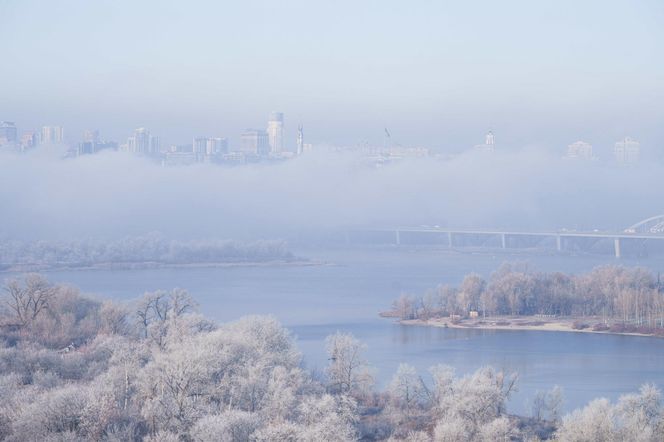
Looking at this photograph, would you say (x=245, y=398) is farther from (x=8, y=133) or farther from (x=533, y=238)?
(x=8, y=133)

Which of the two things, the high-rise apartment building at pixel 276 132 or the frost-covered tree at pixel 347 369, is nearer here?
the frost-covered tree at pixel 347 369

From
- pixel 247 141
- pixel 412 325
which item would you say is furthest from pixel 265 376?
pixel 247 141

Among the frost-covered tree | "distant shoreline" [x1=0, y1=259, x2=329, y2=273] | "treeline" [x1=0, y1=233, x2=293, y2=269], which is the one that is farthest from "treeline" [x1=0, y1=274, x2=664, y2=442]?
"treeline" [x1=0, y1=233, x2=293, y2=269]

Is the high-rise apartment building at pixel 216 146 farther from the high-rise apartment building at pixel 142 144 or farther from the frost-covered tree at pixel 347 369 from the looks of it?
the frost-covered tree at pixel 347 369

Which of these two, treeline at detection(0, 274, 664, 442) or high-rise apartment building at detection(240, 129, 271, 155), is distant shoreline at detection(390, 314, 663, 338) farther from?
high-rise apartment building at detection(240, 129, 271, 155)

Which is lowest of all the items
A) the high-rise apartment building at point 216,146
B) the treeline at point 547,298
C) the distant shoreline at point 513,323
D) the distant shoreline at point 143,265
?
the distant shoreline at point 513,323

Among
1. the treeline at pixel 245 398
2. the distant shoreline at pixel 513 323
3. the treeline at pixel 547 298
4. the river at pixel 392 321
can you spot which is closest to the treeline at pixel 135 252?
the river at pixel 392 321

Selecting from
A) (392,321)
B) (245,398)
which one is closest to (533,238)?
(392,321)
